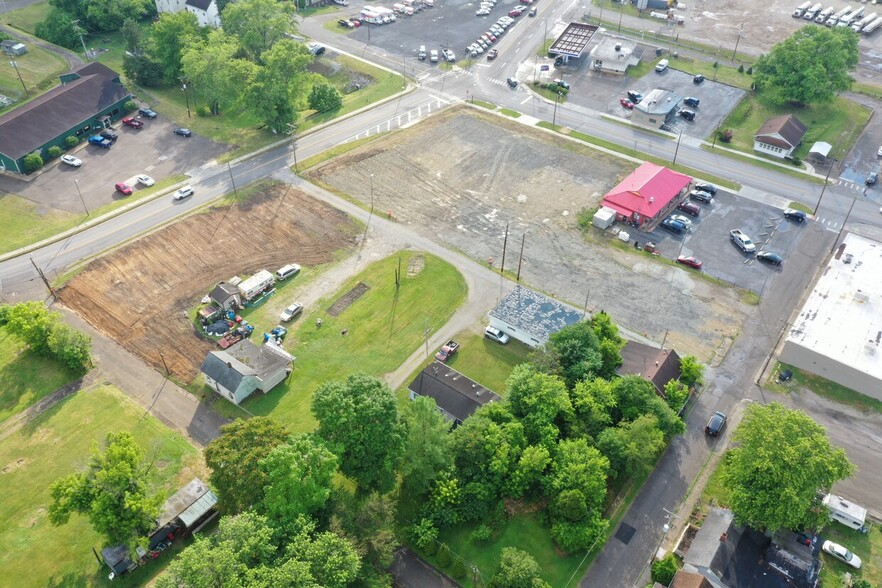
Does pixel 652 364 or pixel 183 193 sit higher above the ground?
pixel 652 364

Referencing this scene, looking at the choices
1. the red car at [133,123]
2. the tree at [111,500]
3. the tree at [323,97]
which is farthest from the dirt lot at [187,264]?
the red car at [133,123]

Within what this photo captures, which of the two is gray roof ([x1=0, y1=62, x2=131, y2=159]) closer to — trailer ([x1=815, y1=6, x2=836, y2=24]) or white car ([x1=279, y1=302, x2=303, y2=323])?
white car ([x1=279, y1=302, x2=303, y2=323])

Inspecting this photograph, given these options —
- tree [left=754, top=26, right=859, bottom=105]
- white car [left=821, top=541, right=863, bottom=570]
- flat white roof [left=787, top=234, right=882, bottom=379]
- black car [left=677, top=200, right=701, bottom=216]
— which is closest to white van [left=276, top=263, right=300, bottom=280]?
black car [left=677, top=200, right=701, bottom=216]

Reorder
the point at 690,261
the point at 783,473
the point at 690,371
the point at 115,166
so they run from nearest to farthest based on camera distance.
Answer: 1. the point at 783,473
2. the point at 690,371
3. the point at 690,261
4. the point at 115,166

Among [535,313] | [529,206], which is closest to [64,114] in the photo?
[529,206]

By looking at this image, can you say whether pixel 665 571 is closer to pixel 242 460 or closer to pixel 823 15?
pixel 242 460

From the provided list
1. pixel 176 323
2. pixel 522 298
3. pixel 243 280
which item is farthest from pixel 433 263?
pixel 176 323
